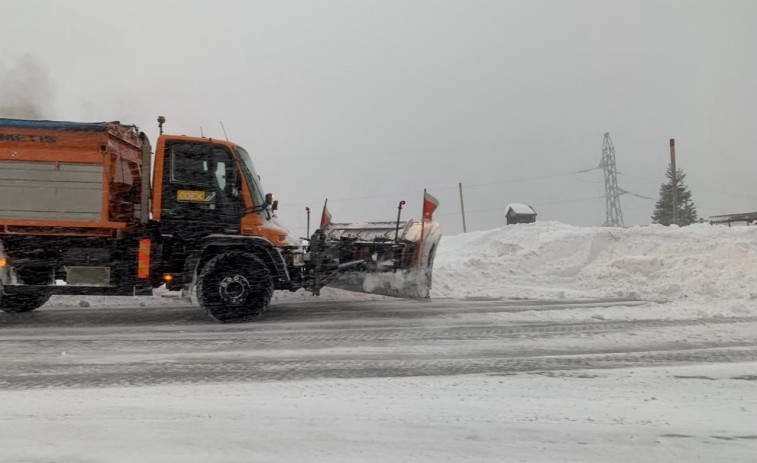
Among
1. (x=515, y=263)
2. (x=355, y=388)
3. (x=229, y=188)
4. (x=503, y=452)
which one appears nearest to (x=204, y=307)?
(x=229, y=188)

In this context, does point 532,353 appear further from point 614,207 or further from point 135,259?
point 614,207

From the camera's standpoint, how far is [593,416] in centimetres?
361

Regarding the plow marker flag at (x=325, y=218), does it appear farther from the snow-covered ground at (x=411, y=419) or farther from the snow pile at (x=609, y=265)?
the snow-covered ground at (x=411, y=419)

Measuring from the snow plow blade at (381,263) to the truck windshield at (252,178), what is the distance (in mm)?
1189

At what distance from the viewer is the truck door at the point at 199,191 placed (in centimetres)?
761

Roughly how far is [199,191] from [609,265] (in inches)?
401

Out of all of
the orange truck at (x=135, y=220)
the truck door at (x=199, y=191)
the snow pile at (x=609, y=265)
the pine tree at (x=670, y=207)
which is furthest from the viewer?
the pine tree at (x=670, y=207)

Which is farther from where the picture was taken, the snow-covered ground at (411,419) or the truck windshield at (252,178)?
the truck windshield at (252,178)

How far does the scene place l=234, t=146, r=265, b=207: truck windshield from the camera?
26.1ft

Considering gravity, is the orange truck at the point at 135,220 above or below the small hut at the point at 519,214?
below

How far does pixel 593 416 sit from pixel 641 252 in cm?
1209

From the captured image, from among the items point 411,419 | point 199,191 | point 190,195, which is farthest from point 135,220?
point 411,419

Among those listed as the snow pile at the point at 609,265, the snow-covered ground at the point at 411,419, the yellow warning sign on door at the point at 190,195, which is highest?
the yellow warning sign on door at the point at 190,195

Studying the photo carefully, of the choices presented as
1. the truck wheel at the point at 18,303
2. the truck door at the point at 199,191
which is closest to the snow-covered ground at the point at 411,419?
the truck door at the point at 199,191
